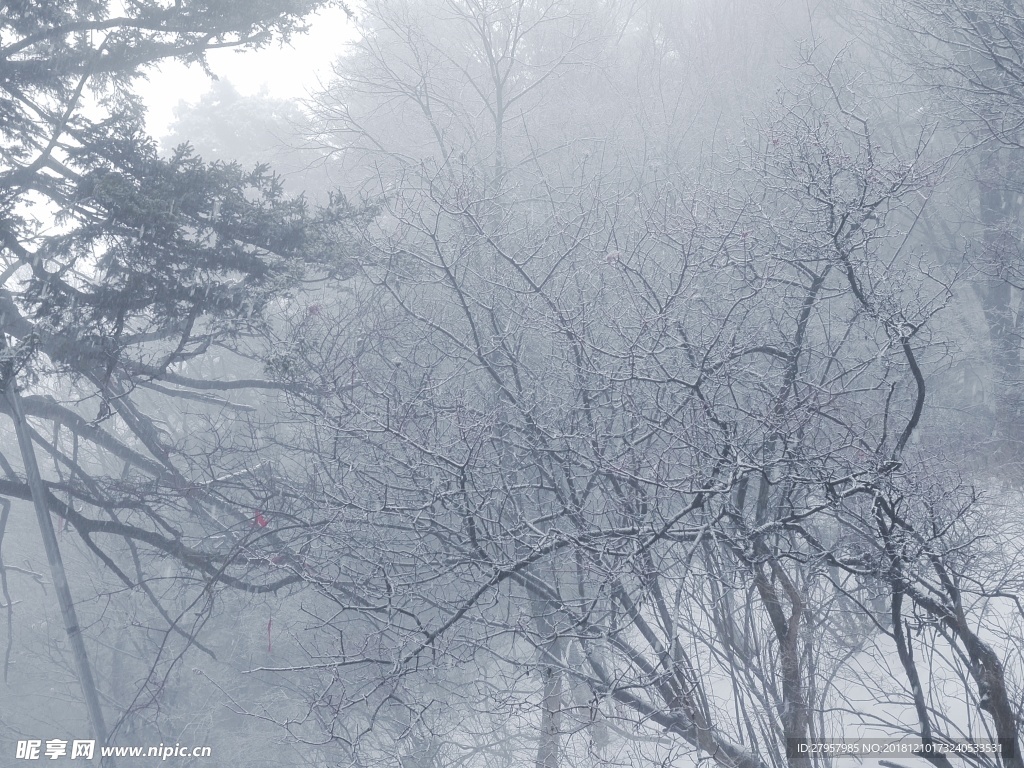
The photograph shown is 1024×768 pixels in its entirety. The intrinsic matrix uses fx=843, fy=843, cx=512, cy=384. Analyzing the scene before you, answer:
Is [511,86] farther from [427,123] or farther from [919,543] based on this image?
[919,543]

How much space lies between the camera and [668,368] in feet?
20.9

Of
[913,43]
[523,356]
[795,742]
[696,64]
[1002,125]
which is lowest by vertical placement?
[795,742]

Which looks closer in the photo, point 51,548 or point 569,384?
point 569,384

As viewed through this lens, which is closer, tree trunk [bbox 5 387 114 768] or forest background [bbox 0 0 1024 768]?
forest background [bbox 0 0 1024 768]

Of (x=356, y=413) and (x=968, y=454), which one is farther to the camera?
(x=968, y=454)

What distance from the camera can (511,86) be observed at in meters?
15.6

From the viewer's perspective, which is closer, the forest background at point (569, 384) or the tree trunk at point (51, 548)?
the forest background at point (569, 384)

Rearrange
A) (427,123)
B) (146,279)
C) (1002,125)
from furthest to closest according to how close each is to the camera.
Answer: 1. (427,123)
2. (1002,125)
3. (146,279)

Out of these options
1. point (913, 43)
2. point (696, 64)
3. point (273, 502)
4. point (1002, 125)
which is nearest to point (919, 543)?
point (273, 502)

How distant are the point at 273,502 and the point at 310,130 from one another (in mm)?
8464

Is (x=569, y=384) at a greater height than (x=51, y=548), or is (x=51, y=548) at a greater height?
(x=569, y=384)

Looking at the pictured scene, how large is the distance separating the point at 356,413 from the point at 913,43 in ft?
37.9

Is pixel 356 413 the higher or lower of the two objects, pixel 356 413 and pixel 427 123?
the lower

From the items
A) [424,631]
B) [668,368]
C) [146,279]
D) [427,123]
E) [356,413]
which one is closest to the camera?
[424,631]
